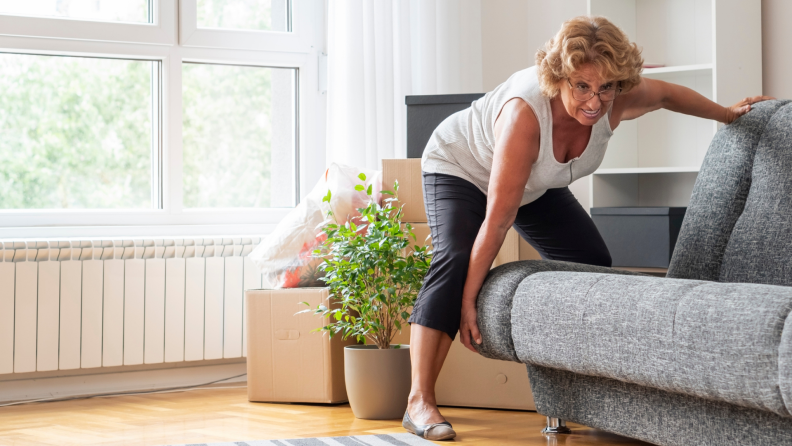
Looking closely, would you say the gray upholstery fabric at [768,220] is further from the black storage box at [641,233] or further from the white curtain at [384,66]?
the white curtain at [384,66]

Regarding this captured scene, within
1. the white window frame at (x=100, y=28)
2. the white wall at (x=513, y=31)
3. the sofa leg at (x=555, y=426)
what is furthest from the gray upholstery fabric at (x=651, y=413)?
the white window frame at (x=100, y=28)

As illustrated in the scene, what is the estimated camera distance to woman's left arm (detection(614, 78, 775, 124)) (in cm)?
177

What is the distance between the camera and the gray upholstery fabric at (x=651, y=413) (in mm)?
1284

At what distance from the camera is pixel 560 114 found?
170 cm

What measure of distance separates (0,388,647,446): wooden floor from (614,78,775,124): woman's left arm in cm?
79

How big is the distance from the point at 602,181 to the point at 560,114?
3.35 feet

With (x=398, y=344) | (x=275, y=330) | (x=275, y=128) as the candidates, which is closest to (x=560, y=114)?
(x=398, y=344)

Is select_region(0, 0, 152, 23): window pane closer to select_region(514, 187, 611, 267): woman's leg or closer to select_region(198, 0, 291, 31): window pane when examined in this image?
select_region(198, 0, 291, 31): window pane

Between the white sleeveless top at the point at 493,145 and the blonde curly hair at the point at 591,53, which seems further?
the white sleeveless top at the point at 493,145

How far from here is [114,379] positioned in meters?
2.70

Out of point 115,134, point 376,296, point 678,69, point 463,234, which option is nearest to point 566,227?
point 463,234

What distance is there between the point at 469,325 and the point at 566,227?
0.43 metres

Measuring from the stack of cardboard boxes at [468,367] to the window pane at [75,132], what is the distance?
1.14m

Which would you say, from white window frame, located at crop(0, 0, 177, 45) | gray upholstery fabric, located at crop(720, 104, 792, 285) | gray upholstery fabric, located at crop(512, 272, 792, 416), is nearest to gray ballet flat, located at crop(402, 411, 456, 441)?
gray upholstery fabric, located at crop(512, 272, 792, 416)
